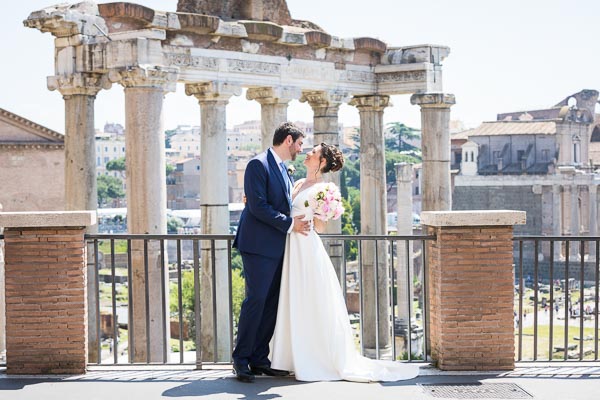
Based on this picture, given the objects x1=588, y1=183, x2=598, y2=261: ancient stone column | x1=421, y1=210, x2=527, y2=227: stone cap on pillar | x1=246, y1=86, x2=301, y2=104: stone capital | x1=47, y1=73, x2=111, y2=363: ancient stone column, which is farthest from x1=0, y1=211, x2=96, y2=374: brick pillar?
x1=588, y1=183, x2=598, y2=261: ancient stone column

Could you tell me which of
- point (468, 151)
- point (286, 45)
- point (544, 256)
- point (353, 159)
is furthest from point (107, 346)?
point (353, 159)

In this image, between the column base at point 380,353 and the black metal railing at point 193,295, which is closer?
the black metal railing at point 193,295

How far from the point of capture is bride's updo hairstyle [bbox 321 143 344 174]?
870 centimetres

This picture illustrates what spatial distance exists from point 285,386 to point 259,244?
112 cm

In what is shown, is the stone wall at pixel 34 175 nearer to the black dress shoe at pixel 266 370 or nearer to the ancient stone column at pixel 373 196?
the ancient stone column at pixel 373 196

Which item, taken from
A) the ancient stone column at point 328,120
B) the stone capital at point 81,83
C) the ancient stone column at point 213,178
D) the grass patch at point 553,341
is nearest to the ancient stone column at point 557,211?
the grass patch at point 553,341

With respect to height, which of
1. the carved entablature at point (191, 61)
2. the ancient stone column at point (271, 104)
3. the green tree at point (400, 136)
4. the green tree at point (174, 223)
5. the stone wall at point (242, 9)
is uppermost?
the green tree at point (400, 136)

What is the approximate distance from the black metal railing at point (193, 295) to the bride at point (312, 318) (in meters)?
0.38

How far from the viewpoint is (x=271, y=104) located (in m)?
17.7

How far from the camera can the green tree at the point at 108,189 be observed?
120250 millimetres

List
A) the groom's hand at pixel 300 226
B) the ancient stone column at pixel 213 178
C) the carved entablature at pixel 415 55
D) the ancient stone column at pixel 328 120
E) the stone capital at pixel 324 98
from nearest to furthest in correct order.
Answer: the groom's hand at pixel 300 226 → the ancient stone column at pixel 213 178 → the stone capital at pixel 324 98 → the ancient stone column at pixel 328 120 → the carved entablature at pixel 415 55

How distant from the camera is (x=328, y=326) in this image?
859 centimetres

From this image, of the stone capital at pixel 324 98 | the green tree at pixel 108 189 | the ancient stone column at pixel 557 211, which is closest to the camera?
the stone capital at pixel 324 98

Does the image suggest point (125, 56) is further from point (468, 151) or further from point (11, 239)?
point (468, 151)
